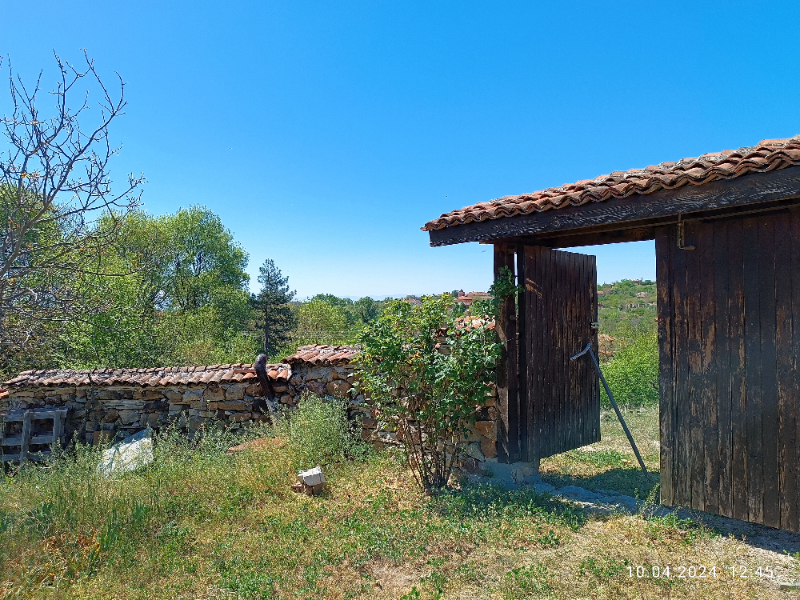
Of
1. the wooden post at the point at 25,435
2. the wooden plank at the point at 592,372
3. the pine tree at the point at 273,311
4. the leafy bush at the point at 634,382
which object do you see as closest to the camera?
the wooden plank at the point at 592,372

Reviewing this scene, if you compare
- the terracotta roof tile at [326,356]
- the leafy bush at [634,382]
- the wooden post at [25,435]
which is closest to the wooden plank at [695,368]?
the terracotta roof tile at [326,356]

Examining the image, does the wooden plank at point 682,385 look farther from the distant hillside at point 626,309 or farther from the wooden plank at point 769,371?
the distant hillside at point 626,309

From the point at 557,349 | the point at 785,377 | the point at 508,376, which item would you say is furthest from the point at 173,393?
the point at 785,377

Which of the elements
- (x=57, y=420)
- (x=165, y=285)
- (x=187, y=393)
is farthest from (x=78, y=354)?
(x=165, y=285)

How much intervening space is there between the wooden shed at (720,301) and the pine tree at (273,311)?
30.4 meters

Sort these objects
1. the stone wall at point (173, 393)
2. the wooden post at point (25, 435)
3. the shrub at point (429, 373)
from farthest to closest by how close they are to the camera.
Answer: the wooden post at point (25, 435) → the stone wall at point (173, 393) → the shrub at point (429, 373)

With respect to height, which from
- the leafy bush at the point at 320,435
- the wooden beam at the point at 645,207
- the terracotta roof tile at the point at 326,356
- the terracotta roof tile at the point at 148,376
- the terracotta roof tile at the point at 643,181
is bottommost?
the leafy bush at the point at 320,435

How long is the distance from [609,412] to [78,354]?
11.3 meters

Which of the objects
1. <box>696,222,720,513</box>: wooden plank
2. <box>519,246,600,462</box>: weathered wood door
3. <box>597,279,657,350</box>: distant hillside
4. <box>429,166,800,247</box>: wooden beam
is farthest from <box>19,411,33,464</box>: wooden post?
<box>597,279,657,350</box>: distant hillside

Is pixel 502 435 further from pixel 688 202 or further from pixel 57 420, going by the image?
pixel 57 420

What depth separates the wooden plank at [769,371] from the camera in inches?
147

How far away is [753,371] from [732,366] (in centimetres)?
14

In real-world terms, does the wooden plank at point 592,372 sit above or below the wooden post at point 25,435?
above

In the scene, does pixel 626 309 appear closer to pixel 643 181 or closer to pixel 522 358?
pixel 522 358
